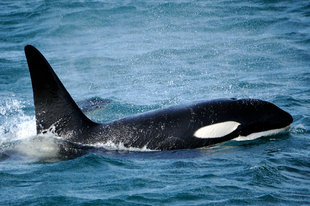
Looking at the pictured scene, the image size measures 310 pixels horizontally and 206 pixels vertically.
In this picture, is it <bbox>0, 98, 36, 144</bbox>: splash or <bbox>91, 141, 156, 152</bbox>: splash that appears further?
<bbox>0, 98, 36, 144</bbox>: splash

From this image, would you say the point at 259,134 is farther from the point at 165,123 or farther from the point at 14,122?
the point at 14,122

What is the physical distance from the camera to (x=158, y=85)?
12992mm

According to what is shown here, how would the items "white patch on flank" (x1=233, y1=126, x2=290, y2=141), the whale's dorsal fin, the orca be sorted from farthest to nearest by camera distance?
"white patch on flank" (x1=233, y1=126, x2=290, y2=141) → the orca → the whale's dorsal fin

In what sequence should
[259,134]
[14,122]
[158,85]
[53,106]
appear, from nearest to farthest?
[53,106] → [259,134] → [14,122] → [158,85]

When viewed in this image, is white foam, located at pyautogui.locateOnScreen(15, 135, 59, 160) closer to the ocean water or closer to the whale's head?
the ocean water

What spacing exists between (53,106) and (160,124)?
1.64 metres

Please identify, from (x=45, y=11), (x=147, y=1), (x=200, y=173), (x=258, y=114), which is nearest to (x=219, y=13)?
(x=147, y=1)

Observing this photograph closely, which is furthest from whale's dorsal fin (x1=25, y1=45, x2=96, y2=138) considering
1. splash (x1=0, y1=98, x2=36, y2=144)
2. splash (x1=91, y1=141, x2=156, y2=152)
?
splash (x1=0, y1=98, x2=36, y2=144)

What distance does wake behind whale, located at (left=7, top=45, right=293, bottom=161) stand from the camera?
7316 mm

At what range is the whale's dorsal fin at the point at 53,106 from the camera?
23.2 ft

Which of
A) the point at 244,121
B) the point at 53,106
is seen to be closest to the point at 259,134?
the point at 244,121

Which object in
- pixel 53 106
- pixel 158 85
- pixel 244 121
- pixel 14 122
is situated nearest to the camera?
pixel 53 106

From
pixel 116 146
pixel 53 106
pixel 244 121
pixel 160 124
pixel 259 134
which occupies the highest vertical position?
pixel 53 106

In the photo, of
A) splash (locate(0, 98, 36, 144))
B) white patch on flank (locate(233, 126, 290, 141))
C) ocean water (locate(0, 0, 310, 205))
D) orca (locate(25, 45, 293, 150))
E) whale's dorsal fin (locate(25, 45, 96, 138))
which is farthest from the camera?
splash (locate(0, 98, 36, 144))
